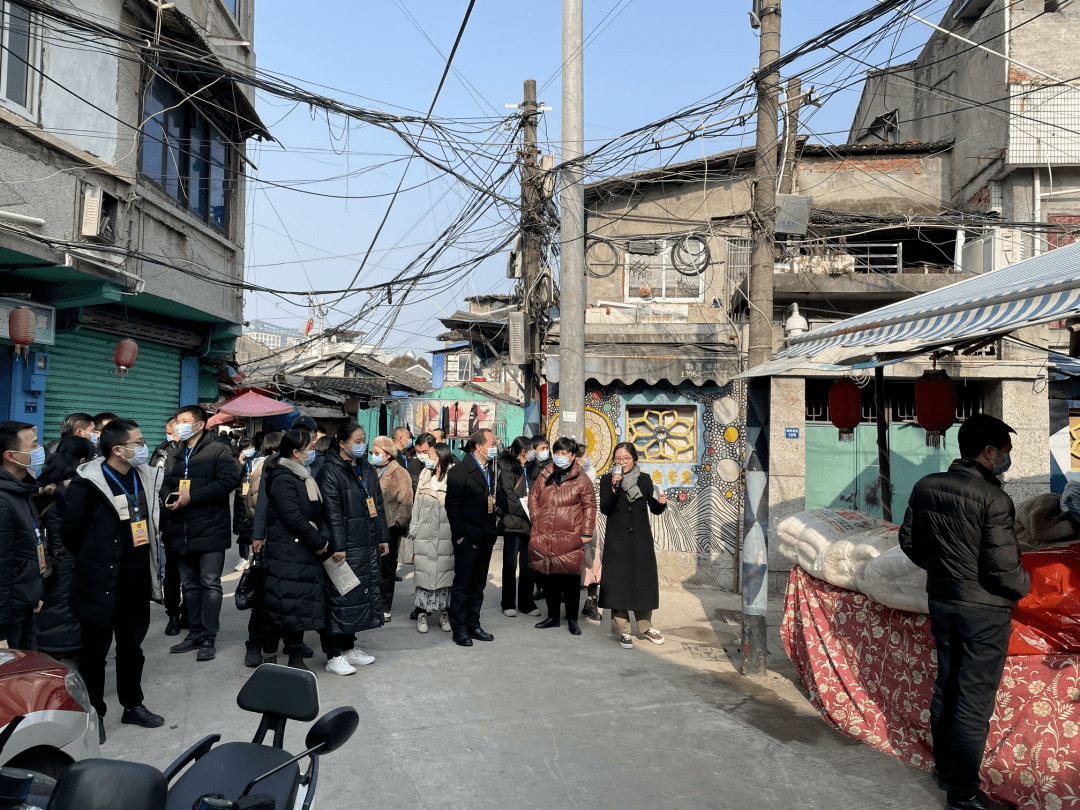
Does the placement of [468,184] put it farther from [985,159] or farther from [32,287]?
[985,159]

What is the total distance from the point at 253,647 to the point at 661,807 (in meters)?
3.61

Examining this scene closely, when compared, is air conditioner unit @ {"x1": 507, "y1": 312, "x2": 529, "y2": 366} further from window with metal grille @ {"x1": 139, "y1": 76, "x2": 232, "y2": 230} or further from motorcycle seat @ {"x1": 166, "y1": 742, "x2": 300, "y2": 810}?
motorcycle seat @ {"x1": 166, "y1": 742, "x2": 300, "y2": 810}

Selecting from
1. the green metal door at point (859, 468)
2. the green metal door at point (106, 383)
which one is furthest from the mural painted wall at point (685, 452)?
the green metal door at point (106, 383)

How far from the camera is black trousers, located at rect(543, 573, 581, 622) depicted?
738cm

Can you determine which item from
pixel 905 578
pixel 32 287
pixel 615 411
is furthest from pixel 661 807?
pixel 32 287

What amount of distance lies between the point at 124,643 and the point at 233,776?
261 cm

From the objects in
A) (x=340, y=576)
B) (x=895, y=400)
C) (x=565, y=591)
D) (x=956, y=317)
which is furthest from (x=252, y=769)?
(x=895, y=400)

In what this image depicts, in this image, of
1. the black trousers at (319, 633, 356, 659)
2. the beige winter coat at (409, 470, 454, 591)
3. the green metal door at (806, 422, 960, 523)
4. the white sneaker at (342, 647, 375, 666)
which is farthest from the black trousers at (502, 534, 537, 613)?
the green metal door at (806, 422, 960, 523)

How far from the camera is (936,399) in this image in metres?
6.22

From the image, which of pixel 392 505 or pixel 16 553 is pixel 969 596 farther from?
pixel 392 505

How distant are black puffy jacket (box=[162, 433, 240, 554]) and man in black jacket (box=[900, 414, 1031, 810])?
205 inches

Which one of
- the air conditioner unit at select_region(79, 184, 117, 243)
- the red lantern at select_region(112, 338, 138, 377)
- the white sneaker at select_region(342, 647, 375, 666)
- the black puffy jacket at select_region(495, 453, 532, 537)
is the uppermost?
the air conditioner unit at select_region(79, 184, 117, 243)

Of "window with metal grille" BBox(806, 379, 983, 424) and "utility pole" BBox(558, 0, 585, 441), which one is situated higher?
"utility pole" BBox(558, 0, 585, 441)

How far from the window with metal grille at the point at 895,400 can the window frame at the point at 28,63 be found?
10.4m
